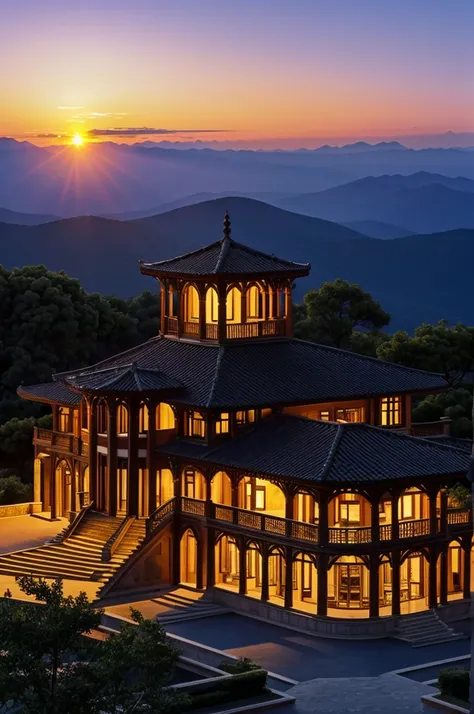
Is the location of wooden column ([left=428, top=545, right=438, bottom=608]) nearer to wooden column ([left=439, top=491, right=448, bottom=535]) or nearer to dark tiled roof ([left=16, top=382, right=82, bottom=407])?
wooden column ([left=439, top=491, right=448, bottom=535])

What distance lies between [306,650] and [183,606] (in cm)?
607

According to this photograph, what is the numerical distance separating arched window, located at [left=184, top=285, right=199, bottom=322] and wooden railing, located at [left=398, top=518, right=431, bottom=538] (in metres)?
14.0

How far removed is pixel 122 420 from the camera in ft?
208

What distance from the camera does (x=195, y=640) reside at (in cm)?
5516

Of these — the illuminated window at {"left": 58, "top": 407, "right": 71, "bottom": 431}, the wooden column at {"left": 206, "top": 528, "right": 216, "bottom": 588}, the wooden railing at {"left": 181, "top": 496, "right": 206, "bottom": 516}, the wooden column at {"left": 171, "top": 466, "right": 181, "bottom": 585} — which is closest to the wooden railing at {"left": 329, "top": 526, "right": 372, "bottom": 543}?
the wooden column at {"left": 206, "top": 528, "right": 216, "bottom": 588}

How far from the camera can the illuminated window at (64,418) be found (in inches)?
2788

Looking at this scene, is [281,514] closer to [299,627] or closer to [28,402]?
[299,627]

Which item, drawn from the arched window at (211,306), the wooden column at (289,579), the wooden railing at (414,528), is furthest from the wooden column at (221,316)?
the wooden railing at (414,528)

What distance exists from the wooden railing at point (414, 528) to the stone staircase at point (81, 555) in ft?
32.3

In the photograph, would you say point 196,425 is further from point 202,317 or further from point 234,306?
point 234,306

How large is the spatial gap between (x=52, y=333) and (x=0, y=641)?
197 ft

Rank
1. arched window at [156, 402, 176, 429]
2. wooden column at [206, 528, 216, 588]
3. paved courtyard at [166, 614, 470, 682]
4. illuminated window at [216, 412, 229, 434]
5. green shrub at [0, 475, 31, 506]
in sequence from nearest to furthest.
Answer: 1. paved courtyard at [166, 614, 470, 682]
2. wooden column at [206, 528, 216, 588]
3. illuminated window at [216, 412, 229, 434]
4. arched window at [156, 402, 176, 429]
5. green shrub at [0, 475, 31, 506]

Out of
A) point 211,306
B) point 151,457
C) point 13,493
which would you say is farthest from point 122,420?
point 13,493

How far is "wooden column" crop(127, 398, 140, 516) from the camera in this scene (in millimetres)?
62375
